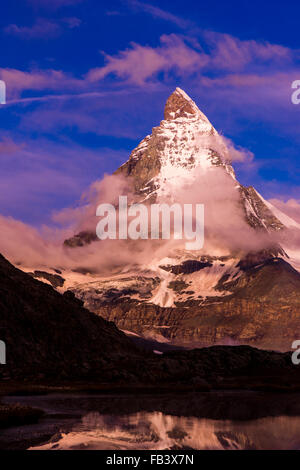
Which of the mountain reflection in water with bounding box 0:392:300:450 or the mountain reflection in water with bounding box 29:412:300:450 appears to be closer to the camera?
the mountain reflection in water with bounding box 29:412:300:450

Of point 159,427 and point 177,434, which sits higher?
point 159,427

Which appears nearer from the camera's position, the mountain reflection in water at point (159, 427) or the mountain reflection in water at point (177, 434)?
the mountain reflection in water at point (177, 434)

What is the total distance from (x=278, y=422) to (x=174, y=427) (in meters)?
15.6

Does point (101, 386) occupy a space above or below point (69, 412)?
above

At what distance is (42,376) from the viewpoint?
7771 inches

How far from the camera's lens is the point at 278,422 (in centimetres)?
9488

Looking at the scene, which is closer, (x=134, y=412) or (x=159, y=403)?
(x=134, y=412)

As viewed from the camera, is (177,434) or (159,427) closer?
(177,434)

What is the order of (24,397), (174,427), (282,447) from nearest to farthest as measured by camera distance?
1. (282,447)
2. (174,427)
3. (24,397)
